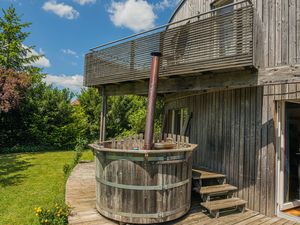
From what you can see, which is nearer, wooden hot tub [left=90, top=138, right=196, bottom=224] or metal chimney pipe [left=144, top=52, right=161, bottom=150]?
wooden hot tub [left=90, top=138, right=196, bottom=224]

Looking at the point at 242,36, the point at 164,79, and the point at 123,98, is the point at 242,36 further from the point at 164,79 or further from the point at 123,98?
the point at 123,98

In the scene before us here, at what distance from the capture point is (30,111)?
1465 centimetres

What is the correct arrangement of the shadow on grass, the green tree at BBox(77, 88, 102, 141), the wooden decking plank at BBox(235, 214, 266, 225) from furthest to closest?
the green tree at BBox(77, 88, 102, 141) < the shadow on grass < the wooden decking plank at BBox(235, 214, 266, 225)

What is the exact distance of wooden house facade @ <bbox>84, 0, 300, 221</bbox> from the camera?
437 centimetres

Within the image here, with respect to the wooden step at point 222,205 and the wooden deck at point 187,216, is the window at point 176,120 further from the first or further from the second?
the wooden step at point 222,205

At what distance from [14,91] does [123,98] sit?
21.3 ft

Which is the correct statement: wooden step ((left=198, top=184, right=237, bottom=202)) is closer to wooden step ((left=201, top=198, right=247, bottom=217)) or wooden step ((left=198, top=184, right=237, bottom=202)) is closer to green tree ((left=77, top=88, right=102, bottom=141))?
wooden step ((left=201, top=198, right=247, bottom=217))

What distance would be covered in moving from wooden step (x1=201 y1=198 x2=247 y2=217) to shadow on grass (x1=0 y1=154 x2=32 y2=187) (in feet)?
19.8

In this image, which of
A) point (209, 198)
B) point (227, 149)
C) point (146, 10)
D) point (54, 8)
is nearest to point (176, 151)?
point (209, 198)

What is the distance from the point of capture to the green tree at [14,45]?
15.9 m

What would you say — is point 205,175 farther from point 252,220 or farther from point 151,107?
point 151,107

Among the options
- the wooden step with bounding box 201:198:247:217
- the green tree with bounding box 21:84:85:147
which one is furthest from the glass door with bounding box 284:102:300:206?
the green tree with bounding box 21:84:85:147

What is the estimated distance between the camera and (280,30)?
461 centimetres

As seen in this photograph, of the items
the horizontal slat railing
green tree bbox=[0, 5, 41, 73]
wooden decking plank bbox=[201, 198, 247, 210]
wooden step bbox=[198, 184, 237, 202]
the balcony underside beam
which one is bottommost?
wooden decking plank bbox=[201, 198, 247, 210]
